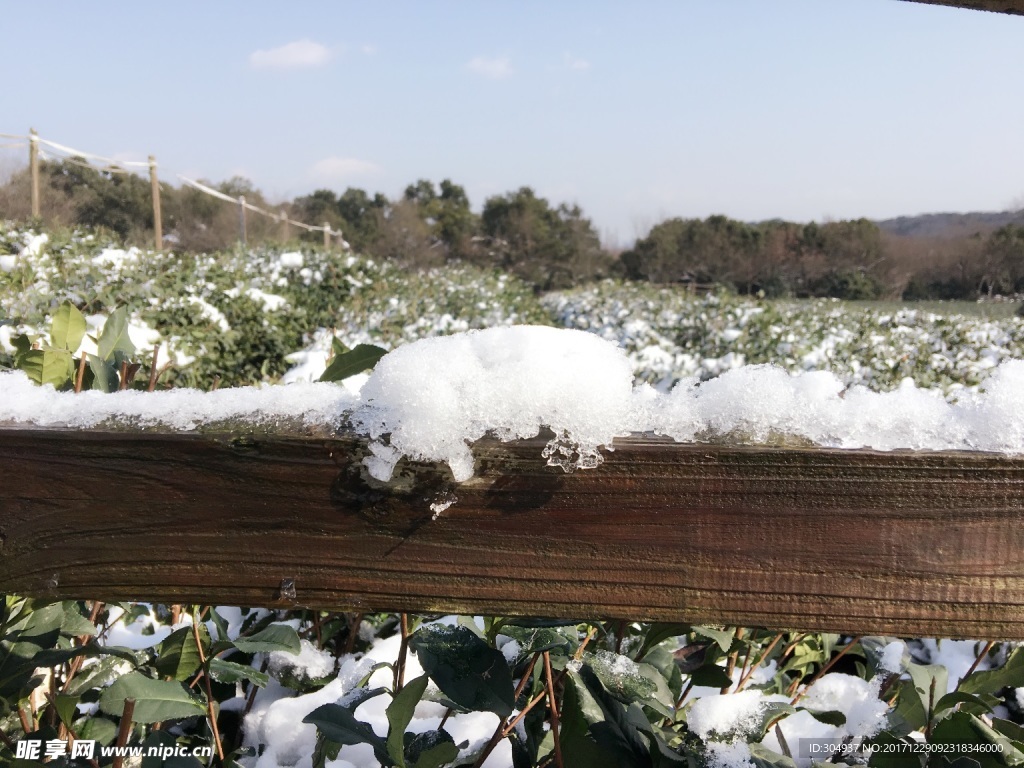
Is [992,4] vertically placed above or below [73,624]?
above

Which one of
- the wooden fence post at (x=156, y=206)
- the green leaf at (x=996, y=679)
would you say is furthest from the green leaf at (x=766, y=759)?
the wooden fence post at (x=156, y=206)

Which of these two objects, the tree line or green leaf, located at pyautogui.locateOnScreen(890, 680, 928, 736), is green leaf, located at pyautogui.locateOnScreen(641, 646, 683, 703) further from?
the tree line

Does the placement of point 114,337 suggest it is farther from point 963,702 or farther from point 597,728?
point 963,702

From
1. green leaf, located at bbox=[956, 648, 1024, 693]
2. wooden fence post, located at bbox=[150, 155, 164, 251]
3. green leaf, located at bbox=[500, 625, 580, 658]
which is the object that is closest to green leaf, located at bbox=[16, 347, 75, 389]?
green leaf, located at bbox=[500, 625, 580, 658]

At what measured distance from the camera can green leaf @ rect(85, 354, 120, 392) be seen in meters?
0.87

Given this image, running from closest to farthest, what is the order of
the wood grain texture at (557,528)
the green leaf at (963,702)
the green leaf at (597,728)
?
the wood grain texture at (557,528)
the green leaf at (597,728)
the green leaf at (963,702)

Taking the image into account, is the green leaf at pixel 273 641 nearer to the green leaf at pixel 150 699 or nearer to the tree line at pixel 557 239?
the green leaf at pixel 150 699

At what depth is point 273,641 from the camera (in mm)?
861

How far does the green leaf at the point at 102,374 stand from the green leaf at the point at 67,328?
6cm

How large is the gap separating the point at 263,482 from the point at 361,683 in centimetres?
39

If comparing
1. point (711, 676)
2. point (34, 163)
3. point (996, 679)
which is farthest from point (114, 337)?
point (34, 163)

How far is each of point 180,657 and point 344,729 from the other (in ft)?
0.98

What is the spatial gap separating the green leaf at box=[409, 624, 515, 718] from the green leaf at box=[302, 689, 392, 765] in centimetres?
8

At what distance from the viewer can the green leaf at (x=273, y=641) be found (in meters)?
0.82
